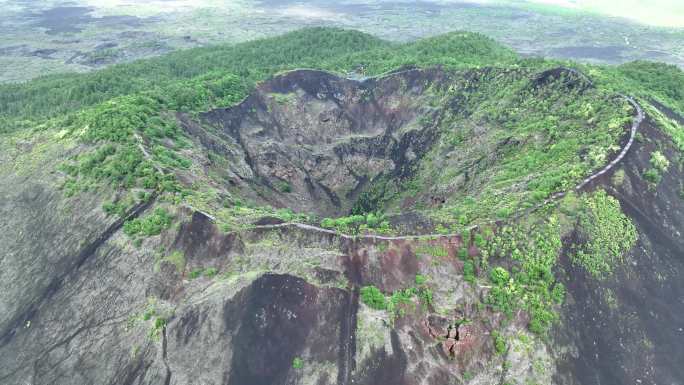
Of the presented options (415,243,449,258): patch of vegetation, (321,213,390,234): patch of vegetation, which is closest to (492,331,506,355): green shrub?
(415,243,449,258): patch of vegetation

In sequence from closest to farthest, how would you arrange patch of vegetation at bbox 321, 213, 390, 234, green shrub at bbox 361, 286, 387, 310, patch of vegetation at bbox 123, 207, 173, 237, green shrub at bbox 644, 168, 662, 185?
green shrub at bbox 361, 286, 387, 310 → patch of vegetation at bbox 321, 213, 390, 234 → patch of vegetation at bbox 123, 207, 173, 237 → green shrub at bbox 644, 168, 662, 185

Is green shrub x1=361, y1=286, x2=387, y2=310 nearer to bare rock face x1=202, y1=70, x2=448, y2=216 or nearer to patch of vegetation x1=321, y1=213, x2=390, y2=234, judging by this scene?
patch of vegetation x1=321, y1=213, x2=390, y2=234

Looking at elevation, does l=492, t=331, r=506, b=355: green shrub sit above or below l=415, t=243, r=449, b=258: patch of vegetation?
below

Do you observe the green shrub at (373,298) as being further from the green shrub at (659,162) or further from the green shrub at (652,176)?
the green shrub at (659,162)

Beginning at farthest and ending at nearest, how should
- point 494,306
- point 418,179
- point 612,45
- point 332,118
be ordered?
point 612,45 → point 332,118 → point 418,179 → point 494,306

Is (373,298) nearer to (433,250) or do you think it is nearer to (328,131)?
(433,250)

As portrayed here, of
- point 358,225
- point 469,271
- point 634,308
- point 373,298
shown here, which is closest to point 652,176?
point 634,308

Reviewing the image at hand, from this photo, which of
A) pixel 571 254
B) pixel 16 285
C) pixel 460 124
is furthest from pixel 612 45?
pixel 16 285

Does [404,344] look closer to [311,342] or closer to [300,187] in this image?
[311,342]
